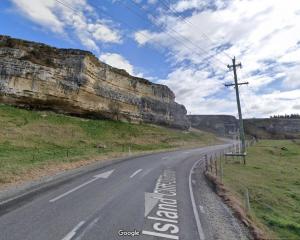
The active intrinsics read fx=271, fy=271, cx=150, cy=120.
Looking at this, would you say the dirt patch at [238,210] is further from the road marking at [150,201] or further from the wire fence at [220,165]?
the road marking at [150,201]

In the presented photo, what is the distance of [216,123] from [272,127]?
2482 cm

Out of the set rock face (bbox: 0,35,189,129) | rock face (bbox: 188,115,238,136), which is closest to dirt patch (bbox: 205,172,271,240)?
rock face (bbox: 0,35,189,129)

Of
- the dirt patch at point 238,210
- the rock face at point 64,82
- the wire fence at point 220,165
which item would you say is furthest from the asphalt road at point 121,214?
the rock face at point 64,82

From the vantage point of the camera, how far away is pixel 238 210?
9.95m

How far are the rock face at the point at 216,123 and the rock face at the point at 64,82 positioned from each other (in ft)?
232

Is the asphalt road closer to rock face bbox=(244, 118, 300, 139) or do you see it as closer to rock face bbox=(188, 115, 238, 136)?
rock face bbox=(188, 115, 238, 136)

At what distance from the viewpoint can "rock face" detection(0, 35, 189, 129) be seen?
37281mm

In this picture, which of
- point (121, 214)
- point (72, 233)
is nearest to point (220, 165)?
point (121, 214)

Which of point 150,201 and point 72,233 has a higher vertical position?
point 150,201

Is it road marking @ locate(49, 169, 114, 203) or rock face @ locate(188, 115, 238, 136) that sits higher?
rock face @ locate(188, 115, 238, 136)

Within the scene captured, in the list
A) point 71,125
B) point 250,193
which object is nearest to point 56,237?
point 250,193

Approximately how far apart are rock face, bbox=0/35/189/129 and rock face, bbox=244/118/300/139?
254ft

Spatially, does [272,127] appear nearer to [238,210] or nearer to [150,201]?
[238,210]

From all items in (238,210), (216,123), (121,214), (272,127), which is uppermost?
(216,123)
